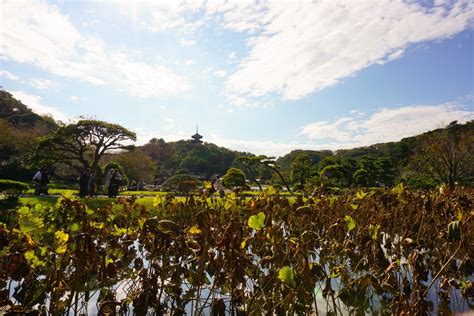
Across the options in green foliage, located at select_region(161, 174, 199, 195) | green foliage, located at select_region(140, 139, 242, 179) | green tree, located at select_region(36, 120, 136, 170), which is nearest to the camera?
green foliage, located at select_region(161, 174, 199, 195)

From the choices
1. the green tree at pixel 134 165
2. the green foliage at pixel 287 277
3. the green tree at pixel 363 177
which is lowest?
the green tree at pixel 363 177

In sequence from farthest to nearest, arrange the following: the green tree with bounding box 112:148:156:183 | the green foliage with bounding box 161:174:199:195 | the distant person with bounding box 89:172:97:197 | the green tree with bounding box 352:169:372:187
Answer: the green tree with bounding box 112:148:156:183, the green tree with bounding box 352:169:372:187, the distant person with bounding box 89:172:97:197, the green foliage with bounding box 161:174:199:195

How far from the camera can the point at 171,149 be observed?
6969 cm

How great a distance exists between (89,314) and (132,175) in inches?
1508

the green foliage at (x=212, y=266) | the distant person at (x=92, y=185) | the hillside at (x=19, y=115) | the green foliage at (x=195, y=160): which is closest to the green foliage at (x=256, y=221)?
the green foliage at (x=212, y=266)

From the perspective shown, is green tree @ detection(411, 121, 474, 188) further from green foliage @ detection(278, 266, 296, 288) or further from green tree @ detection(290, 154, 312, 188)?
green foliage @ detection(278, 266, 296, 288)

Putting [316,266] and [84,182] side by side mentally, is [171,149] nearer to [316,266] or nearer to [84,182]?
[84,182]

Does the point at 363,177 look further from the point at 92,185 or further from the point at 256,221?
the point at 256,221

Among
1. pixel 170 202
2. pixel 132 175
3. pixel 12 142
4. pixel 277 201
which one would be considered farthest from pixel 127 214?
pixel 132 175

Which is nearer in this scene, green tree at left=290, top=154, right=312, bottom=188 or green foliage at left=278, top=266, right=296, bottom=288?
green foliage at left=278, top=266, right=296, bottom=288

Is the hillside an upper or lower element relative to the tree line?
upper

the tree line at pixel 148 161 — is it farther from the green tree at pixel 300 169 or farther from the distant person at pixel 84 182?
the distant person at pixel 84 182

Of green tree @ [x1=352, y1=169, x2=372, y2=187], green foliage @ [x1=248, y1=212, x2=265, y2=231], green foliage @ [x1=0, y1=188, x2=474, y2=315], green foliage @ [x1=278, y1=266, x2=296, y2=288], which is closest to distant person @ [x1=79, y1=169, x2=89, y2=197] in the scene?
green foliage @ [x1=0, y1=188, x2=474, y2=315]

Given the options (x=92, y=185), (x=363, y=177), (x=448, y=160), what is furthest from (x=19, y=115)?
(x=448, y=160)
